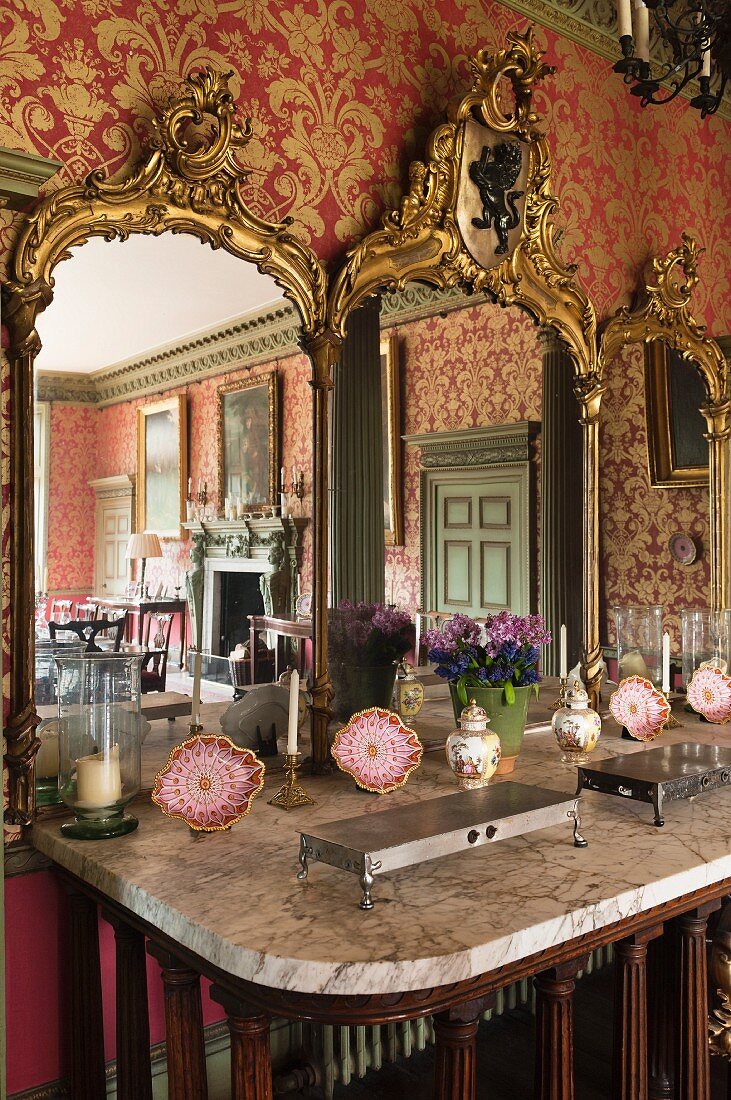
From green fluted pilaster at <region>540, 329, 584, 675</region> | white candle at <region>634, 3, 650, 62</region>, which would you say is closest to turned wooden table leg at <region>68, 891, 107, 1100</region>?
green fluted pilaster at <region>540, 329, 584, 675</region>

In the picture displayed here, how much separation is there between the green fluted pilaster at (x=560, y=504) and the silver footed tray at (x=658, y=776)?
0.87 meters

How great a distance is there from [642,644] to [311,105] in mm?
2280

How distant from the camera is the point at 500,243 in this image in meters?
3.09

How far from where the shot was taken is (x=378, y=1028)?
269cm

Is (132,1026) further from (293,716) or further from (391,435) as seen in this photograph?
(391,435)

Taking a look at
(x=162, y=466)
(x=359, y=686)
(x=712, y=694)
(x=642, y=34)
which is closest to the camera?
(x=162, y=466)

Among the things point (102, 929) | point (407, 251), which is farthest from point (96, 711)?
point (407, 251)

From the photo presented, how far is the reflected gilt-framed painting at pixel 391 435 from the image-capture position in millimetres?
2842

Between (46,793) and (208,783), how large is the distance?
0.43m

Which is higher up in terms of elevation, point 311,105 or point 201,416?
point 311,105

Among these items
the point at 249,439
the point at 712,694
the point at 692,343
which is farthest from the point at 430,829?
the point at 692,343

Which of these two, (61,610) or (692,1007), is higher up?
(61,610)

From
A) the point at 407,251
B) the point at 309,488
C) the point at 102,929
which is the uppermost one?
the point at 407,251

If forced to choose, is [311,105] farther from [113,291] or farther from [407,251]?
[113,291]
